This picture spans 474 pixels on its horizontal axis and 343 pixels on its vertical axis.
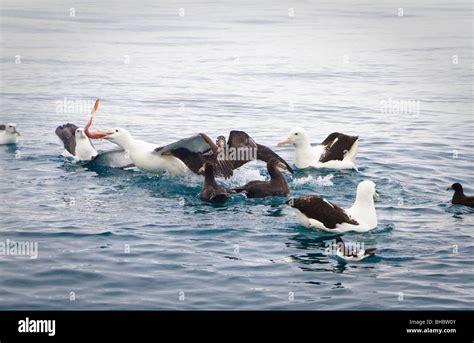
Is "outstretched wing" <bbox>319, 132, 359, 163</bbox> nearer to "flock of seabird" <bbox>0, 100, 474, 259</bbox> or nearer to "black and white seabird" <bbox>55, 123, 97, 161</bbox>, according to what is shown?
"flock of seabird" <bbox>0, 100, 474, 259</bbox>

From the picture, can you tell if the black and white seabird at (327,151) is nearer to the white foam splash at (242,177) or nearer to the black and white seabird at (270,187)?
the white foam splash at (242,177)

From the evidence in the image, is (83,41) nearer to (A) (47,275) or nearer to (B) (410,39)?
(B) (410,39)

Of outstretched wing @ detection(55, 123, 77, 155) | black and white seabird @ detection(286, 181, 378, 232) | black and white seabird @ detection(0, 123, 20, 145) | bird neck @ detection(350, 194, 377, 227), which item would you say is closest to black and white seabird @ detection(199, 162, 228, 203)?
black and white seabird @ detection(286, 181, 378, 232)

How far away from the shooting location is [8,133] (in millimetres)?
20906

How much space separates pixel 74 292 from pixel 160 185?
224 inches

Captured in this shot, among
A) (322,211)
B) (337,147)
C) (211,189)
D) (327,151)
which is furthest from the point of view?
(327,151)

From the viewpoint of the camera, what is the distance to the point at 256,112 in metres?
25.9

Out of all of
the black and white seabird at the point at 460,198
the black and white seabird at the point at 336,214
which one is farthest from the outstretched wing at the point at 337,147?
the black and white seabird at the point at 336,214

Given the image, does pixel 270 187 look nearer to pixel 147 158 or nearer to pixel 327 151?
pixel 147 158

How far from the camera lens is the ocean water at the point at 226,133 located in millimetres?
12977

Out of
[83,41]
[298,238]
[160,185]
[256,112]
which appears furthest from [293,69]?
[298,238]

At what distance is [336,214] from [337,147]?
15.4ft

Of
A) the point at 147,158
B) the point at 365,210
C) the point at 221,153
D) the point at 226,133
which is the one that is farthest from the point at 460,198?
the point at 226,133

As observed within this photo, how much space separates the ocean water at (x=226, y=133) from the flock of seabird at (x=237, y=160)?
0.90 ft
